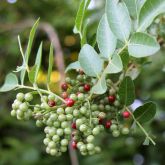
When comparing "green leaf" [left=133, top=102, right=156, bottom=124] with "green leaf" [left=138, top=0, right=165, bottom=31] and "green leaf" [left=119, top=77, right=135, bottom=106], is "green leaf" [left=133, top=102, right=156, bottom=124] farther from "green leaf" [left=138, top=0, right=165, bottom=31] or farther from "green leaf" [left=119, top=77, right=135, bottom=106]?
"green leaf" [left=138, top=0, right=165, bottom=31]

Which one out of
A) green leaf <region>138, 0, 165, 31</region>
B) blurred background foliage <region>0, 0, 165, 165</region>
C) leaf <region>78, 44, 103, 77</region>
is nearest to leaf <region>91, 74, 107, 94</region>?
leaf <region>78, 44, 103, 77</region>

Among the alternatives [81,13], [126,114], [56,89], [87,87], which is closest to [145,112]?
[126,114]

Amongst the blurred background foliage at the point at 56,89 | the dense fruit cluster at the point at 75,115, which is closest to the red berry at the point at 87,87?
the dense fruit cluster at the point at 75,115

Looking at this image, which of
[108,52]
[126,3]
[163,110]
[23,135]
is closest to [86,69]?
[108,52]

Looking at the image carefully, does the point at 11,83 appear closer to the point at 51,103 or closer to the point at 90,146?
the point at 51,103

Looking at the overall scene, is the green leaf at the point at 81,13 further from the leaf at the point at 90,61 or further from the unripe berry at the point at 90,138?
the unripe berry at the point at 90,138

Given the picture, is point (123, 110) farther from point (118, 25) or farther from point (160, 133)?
point (160, 133)
